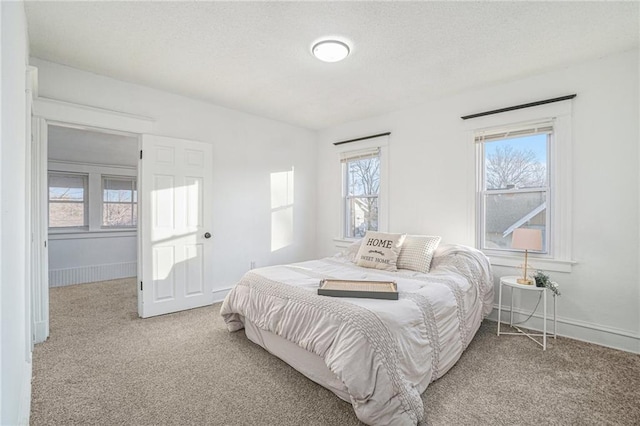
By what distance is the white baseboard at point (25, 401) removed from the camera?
1.59m

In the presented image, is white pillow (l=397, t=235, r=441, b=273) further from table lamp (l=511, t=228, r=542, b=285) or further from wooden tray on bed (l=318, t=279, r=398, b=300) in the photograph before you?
wooden tray on bed (l=318, t=279, r=398, b=300)

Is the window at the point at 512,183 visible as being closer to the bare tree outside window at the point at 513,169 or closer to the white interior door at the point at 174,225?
the bare tree outside window at the point at 513,169

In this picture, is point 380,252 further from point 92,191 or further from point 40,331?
point 92,191

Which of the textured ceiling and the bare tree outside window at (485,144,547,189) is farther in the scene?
the bare tree outside window at (485,144,547,189)

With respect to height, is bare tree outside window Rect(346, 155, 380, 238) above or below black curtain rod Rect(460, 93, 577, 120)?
below

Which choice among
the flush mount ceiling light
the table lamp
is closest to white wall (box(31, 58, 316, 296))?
the flush mount ceiling light

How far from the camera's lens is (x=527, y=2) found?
6.60ft

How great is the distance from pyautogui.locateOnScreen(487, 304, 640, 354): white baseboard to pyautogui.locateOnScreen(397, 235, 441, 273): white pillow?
1.04 m

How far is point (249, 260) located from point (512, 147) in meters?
3.51

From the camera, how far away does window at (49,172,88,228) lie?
529cm

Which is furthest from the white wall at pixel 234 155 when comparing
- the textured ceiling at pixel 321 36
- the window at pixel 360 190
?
the window at pixel 360 190

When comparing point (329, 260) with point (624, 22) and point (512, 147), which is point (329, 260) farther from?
point (624, 22)

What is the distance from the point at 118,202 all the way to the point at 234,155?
3250 mm

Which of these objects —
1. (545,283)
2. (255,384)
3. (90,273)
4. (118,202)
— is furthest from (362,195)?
(90,273)
